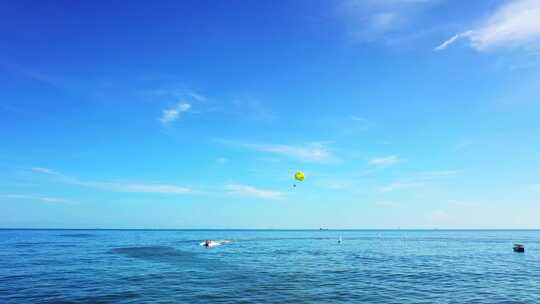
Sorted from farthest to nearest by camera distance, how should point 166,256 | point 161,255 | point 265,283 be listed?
point 161,255 → point 166,256 → point 265,283

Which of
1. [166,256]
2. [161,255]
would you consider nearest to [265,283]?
[166,256]

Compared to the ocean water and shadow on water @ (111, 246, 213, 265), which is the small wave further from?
the ocean water

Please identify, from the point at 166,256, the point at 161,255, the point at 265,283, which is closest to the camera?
the point at 265,283

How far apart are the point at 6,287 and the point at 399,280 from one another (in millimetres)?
38476

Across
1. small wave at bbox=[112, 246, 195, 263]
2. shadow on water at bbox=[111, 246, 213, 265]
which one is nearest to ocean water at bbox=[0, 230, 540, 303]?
shadow on water at bbox=[111, 246, 213, 265]

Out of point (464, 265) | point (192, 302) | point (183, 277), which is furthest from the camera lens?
point (464, 265)

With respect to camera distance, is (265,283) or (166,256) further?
(166,256)

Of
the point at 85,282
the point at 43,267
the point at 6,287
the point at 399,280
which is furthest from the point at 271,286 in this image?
the point at 43,267

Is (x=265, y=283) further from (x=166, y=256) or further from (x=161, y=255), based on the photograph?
(x=161, y=255)

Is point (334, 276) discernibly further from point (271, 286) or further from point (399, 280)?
point (271, 286)

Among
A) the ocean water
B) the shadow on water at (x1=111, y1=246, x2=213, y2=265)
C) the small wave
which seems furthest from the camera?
the small wave

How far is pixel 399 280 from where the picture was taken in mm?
40344

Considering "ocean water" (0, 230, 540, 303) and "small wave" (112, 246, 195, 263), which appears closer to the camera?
"ocean water" (0, 230, 540, 303)

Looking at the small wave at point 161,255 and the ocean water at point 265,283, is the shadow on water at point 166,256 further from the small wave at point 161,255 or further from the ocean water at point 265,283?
the ocean water at point 265,283
